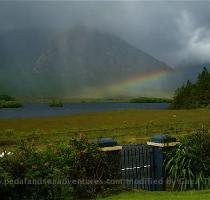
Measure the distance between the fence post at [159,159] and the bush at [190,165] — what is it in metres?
0.18

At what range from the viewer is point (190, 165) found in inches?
360

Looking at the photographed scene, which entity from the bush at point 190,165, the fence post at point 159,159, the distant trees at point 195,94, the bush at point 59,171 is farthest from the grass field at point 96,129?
the distant trees at point 195,94

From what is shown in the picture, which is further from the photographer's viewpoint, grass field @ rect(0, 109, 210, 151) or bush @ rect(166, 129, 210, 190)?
grass field @ rect(0, 109, 210, 151)

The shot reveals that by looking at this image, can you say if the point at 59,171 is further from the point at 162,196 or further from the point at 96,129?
the point at 96,129

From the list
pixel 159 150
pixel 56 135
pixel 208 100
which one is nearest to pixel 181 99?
pixel 208 100

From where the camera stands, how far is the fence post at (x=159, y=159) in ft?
31.8

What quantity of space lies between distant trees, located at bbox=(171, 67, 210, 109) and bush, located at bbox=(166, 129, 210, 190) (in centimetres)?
8716

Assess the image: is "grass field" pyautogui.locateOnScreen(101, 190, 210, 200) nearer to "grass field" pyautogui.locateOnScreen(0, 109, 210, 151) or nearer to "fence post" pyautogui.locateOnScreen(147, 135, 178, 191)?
"fence post" pyautogui.locateOnScreen(147, 135, 178, 191)

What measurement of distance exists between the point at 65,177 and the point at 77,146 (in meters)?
1.09

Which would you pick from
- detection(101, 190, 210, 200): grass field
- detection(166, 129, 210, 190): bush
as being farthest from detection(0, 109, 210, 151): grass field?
detection(166, 129, 210, 190): bush

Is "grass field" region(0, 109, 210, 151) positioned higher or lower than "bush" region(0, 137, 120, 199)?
lower

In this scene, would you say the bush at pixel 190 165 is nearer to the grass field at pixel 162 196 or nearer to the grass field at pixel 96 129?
the grass field at pixel 162 196

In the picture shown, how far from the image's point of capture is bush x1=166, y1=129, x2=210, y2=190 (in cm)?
910

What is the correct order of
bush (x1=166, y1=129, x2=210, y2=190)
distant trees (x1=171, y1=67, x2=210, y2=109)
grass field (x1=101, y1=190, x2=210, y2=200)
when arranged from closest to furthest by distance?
grass field (x1=101, y1=190, x2=210, y2=200) < bush (x1=166, y1=129, x2=210, y2=190) < distant trees (x1=171, y1=67, x2=210, y2=109)
